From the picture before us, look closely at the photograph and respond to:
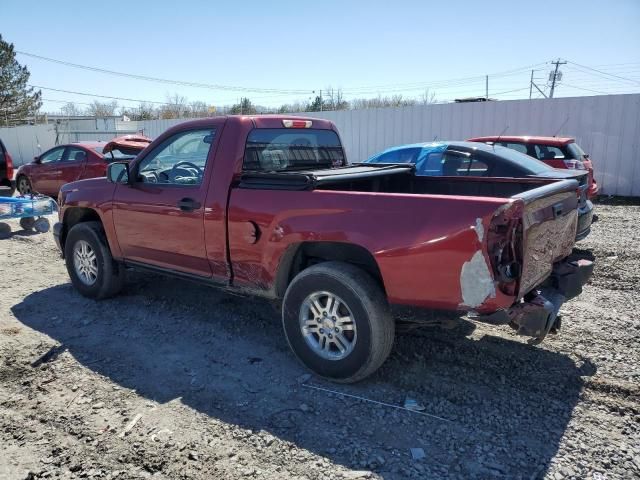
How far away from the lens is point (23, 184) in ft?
44.1

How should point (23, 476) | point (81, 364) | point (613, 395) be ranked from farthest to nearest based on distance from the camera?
point (81, 364), point (613, 395), point (23, 476)

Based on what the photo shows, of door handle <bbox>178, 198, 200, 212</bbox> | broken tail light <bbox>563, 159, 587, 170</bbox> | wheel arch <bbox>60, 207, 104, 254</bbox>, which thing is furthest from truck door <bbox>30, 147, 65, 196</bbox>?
broken tail light <bbox>563, 159, 587, 170</bbox>

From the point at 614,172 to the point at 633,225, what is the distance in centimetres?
496

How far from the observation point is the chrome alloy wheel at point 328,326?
351cm

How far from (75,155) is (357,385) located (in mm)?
10983

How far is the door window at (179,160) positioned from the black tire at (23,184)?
402 inches

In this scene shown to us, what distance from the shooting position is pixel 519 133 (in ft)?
47.9

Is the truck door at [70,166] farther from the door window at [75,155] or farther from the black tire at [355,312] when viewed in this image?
the black tire at [355,312]

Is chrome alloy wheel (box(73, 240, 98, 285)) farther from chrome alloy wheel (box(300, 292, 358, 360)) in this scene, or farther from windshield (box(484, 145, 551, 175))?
windshield (box(484, 145, 551, 175))

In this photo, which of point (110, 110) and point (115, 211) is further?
point (110, 110)

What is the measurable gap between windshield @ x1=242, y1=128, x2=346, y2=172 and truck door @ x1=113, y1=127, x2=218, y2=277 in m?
0.37

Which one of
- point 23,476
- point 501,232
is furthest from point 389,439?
point 23,476

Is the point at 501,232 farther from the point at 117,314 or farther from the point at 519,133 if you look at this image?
the point at 519,133

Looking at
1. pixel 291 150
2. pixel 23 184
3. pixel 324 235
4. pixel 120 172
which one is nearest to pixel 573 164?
pixel 291 150
